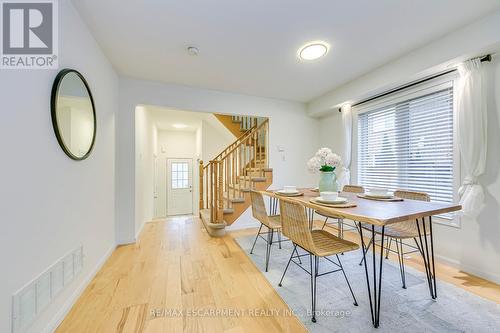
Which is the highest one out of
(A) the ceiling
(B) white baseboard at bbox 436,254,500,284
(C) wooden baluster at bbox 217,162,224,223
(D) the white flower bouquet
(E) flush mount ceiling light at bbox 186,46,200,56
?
(A) the ceiling

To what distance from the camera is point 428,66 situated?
217cm

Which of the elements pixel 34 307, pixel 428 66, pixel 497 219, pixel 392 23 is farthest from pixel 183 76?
pixel 497 219

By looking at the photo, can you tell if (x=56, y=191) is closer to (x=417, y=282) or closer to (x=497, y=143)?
(x=417, y=282)

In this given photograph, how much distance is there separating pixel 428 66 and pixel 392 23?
0.73 metres

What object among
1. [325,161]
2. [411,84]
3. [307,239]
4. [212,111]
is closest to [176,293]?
[307,239]

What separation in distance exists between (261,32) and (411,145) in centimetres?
241

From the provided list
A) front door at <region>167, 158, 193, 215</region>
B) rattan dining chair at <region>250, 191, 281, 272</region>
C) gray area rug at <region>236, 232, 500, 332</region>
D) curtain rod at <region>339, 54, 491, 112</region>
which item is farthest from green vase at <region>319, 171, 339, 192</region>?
front door at <region>167, 158, 193, 215</region>

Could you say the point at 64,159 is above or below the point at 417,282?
above

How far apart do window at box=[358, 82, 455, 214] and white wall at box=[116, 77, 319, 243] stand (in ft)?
3.77

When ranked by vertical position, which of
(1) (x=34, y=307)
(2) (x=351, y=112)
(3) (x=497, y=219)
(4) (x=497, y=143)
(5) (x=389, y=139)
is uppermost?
(2) (x=351, y=112)

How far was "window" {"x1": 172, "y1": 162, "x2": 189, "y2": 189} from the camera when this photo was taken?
21.8ft

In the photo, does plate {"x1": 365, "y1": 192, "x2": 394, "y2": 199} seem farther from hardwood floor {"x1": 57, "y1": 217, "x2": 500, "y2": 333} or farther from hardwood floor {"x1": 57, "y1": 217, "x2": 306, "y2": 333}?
hardwood floor {"x1": 57, "y1": 217, "x2": 306, "y2": 333}

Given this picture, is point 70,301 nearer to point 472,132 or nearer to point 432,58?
point 472,132

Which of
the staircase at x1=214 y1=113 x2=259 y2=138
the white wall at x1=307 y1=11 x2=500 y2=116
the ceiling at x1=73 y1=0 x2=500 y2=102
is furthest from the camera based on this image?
the staircase at x1=214 y1=113 x2=259 y2=138
